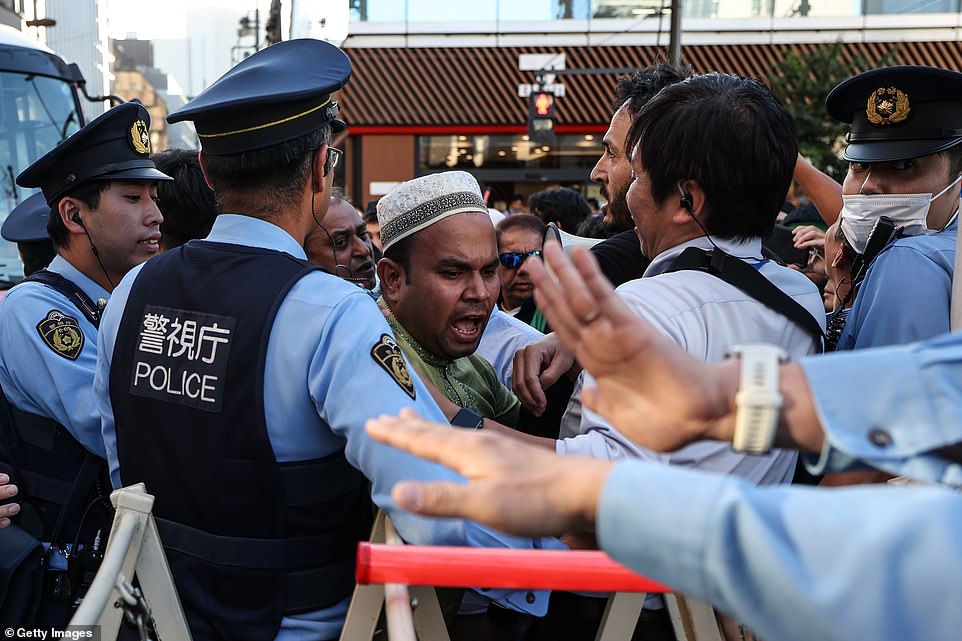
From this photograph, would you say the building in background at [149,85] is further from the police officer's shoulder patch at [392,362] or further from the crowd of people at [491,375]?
the police officer's shoulder patch at [392,362]

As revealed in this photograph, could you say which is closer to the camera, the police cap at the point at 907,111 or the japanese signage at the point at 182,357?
the japanese signage at the point at 182,357

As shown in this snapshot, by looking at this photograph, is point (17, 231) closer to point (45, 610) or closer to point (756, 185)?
point (45, 610)

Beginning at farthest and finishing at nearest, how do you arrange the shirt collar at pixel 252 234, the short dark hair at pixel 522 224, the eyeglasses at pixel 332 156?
the short dark hair at pixel 522 224
the eyeglasses at pixel 332 156
the shirt collar at pixel 252 234

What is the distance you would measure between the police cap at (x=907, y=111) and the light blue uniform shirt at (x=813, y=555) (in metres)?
1.98

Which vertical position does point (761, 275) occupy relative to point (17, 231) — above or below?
above

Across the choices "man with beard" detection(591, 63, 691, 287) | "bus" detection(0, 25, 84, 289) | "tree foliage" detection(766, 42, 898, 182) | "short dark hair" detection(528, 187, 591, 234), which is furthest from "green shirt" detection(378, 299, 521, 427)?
"tree foliage" detection(766, 42, 898, 182)

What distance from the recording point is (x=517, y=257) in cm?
531

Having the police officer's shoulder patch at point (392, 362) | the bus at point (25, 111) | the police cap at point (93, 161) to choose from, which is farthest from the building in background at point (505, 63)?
the police officer's shoulder patch at point (392, 362)

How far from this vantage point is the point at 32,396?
2.60m

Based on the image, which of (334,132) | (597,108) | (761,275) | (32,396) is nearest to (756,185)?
(761,275)

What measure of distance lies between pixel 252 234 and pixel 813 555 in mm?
1484

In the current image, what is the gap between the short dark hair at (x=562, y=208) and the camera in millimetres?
6820

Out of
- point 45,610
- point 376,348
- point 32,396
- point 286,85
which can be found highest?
point 286,85

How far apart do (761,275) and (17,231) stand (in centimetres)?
336
